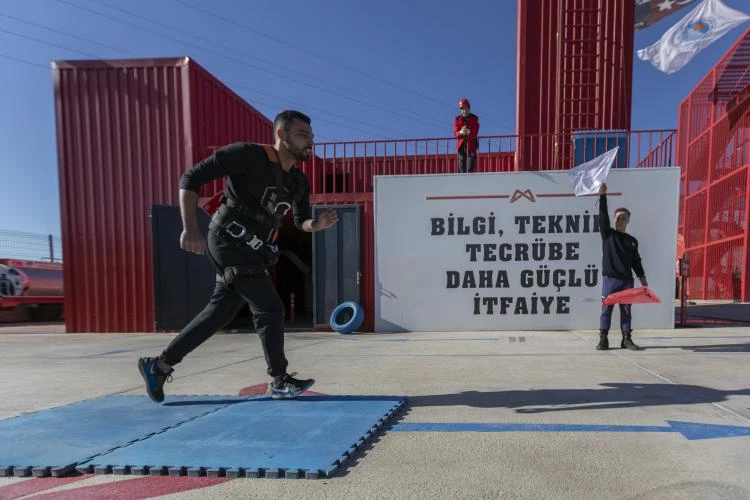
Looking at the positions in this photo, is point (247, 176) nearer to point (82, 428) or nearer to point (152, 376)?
point (152, 376)

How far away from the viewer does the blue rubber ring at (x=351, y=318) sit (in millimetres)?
7797

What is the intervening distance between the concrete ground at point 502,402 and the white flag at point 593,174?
214 cm

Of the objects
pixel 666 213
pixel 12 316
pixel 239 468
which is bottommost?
pixel 12 316

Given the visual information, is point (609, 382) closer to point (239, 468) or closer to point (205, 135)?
point (239, 468)

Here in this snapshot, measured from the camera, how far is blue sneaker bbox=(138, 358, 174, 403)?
114 inches

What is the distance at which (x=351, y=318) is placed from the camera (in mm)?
7945

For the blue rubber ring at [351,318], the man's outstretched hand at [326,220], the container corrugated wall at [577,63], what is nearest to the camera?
the man's outstretched hand at [326,220]

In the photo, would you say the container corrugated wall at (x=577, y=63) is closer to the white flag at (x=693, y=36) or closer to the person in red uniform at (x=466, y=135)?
the person in red uniform at (x=466, y=135)

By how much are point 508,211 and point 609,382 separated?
15.0 feet

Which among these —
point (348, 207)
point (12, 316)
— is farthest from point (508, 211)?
point (12, 316)

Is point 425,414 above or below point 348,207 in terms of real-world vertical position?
below

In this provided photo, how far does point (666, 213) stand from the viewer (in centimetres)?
741

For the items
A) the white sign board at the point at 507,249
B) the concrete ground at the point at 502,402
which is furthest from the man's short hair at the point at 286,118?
the white sign board at the point at 507,249

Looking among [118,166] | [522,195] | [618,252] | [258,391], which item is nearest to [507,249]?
[522,195]
